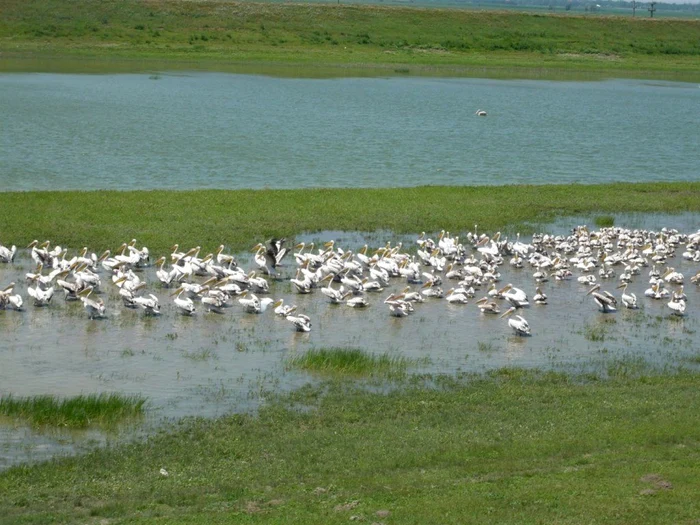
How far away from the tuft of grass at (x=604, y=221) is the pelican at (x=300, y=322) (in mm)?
12202

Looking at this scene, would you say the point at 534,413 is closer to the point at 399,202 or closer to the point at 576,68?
the point at 399,202

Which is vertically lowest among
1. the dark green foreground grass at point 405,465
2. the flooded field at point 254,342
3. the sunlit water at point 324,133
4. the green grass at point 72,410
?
the sunlit water at point 324,133

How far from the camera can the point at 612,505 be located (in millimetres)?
11289

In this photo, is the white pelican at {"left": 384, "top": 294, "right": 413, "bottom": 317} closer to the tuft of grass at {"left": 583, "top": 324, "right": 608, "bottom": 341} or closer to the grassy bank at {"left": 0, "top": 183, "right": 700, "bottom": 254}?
the tuft of grass at {"left": 583, "top": 324, "right": 608, "bottom": 341}

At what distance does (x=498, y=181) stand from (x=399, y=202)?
24.3 feet

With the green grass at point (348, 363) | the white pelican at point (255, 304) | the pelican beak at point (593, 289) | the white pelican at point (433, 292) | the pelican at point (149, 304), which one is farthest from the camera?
the pelican beak at point (593, 289)

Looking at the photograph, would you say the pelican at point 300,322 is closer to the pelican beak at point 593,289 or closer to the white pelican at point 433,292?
the white pelican at point 433,292

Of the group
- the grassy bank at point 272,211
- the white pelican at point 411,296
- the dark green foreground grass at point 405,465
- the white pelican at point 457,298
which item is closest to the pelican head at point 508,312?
the white pelican at point 457,298

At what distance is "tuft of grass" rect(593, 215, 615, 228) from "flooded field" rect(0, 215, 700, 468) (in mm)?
5912

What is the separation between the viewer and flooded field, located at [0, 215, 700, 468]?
1591cm

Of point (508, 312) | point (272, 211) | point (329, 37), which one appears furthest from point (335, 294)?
point (329, 37)

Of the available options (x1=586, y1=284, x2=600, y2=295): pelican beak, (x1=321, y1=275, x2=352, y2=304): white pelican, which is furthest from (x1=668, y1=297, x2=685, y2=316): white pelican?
(x1=321, y1=275, x2=352, y2=304): white pelican

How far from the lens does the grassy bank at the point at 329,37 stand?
7750 centimetres

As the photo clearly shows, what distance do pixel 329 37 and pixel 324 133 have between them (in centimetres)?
4138
